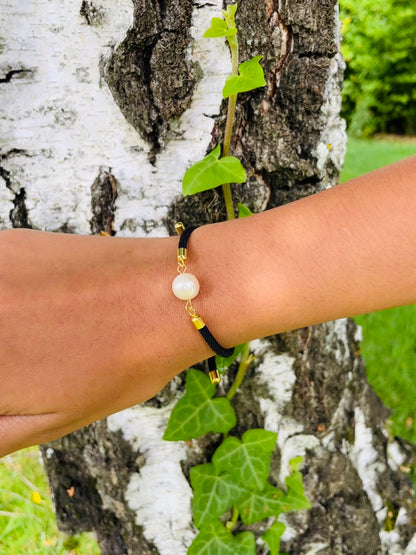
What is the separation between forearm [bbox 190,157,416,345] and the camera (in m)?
0.79

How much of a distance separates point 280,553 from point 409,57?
34.6 feet

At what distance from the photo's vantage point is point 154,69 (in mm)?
1062

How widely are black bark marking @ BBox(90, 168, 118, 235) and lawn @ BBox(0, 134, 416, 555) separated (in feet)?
3.22

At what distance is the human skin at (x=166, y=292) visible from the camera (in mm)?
809

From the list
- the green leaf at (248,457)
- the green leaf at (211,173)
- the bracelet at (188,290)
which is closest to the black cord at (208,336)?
the bracelet at (188,290)

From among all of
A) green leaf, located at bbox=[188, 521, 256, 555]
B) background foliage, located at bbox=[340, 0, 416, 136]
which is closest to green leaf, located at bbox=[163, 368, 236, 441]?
green leaf, located at bbox=[188, 521, 256, 555]

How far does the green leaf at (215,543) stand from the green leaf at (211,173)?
802 millimetres

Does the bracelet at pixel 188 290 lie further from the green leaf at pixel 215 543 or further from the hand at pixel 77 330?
the green leaf at pixel 215 543

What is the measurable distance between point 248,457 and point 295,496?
0.21 m

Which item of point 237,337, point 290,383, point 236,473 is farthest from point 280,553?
point 237,337

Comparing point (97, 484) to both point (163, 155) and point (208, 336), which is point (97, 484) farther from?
point (163, 155)

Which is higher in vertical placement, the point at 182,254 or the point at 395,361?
the point at 182,254

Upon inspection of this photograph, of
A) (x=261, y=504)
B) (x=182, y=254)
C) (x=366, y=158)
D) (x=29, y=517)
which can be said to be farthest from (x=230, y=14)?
(x=366, y=158)

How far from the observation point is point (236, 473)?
1254mm
